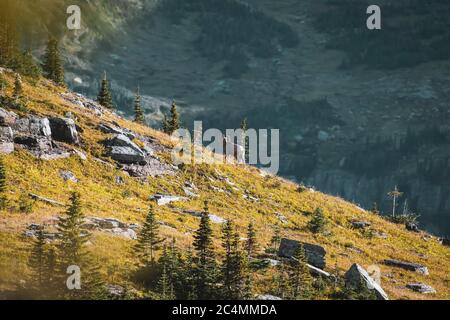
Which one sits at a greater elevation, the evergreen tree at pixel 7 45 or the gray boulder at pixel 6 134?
the evergreen tree at pixel 7 45

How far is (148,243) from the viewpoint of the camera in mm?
37188

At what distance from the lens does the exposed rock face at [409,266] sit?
48.5 meters

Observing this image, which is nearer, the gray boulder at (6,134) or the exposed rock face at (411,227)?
the gray boulder at (6,134)

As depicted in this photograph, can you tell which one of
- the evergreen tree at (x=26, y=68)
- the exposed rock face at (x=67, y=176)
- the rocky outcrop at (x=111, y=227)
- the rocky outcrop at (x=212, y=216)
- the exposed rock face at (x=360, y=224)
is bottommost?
the exposed rock face at (x=360, y=224)

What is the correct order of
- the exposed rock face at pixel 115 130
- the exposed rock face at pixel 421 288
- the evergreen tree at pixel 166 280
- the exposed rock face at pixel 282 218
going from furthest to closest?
1. the exposed rock face at pixel 115 130
2. the exposed rock face at pixel 282 218
3. the exposed rock face at pixel 421 288
4. the evergreen tree at pixel 166 280

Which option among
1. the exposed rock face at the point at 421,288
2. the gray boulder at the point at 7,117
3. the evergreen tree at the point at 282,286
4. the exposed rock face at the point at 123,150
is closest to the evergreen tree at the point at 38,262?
the evergreen tree at the point at 282,286

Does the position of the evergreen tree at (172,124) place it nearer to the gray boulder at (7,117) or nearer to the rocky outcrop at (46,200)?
the gray boulder at (7,117)

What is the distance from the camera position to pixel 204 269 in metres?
33.6

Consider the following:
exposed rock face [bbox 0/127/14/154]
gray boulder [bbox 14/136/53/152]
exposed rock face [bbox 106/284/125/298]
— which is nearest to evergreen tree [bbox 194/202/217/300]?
exposed rock face [bbox 106/284/125/298]

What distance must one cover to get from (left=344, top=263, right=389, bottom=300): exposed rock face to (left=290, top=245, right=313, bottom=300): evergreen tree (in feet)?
10.1

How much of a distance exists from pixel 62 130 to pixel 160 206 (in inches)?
446

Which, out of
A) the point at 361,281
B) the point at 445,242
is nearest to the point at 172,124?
the point at 445,242

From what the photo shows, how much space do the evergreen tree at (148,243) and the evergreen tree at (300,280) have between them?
842 centimetres

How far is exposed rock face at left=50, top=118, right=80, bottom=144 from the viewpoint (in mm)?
51844
